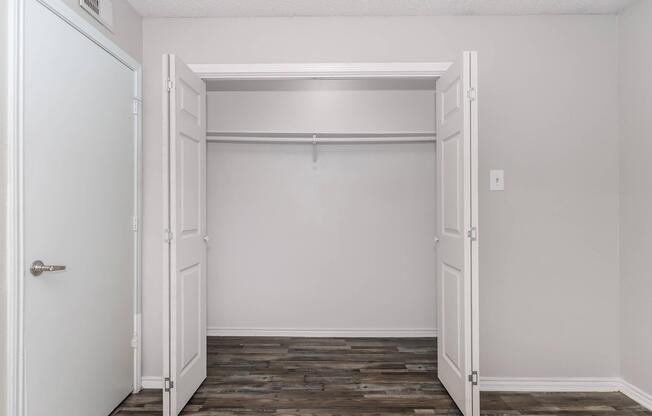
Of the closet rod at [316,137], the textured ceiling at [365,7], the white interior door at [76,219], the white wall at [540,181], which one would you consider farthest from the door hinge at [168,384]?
the textured ceiling at [365,7]

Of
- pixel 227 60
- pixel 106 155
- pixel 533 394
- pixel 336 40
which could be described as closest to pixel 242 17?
pixel 227 60

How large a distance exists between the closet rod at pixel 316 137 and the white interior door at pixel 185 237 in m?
0.89

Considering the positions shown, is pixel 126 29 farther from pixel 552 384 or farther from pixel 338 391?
pixel 552 384

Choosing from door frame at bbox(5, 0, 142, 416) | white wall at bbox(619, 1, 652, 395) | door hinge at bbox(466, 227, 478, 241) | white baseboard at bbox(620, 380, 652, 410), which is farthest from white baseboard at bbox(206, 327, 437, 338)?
door frame at bbox(5, 0, 142, 416)

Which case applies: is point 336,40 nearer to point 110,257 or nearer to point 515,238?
point 515,238

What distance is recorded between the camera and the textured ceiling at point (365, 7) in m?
2.61

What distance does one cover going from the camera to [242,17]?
2.80 meters

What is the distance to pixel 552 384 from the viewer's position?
2779mm

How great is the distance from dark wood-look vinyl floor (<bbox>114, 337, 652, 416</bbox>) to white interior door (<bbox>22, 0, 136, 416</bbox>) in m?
0.50

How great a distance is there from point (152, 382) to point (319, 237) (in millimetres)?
1830

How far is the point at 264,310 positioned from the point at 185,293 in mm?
1548

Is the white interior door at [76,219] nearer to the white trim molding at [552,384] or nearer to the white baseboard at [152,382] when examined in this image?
the white baseboard at [152,382]

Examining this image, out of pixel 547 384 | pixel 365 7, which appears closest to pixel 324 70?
pixel 365 7

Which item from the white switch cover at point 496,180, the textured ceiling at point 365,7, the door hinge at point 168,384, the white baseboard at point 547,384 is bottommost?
the white baseboard at point 547,384
